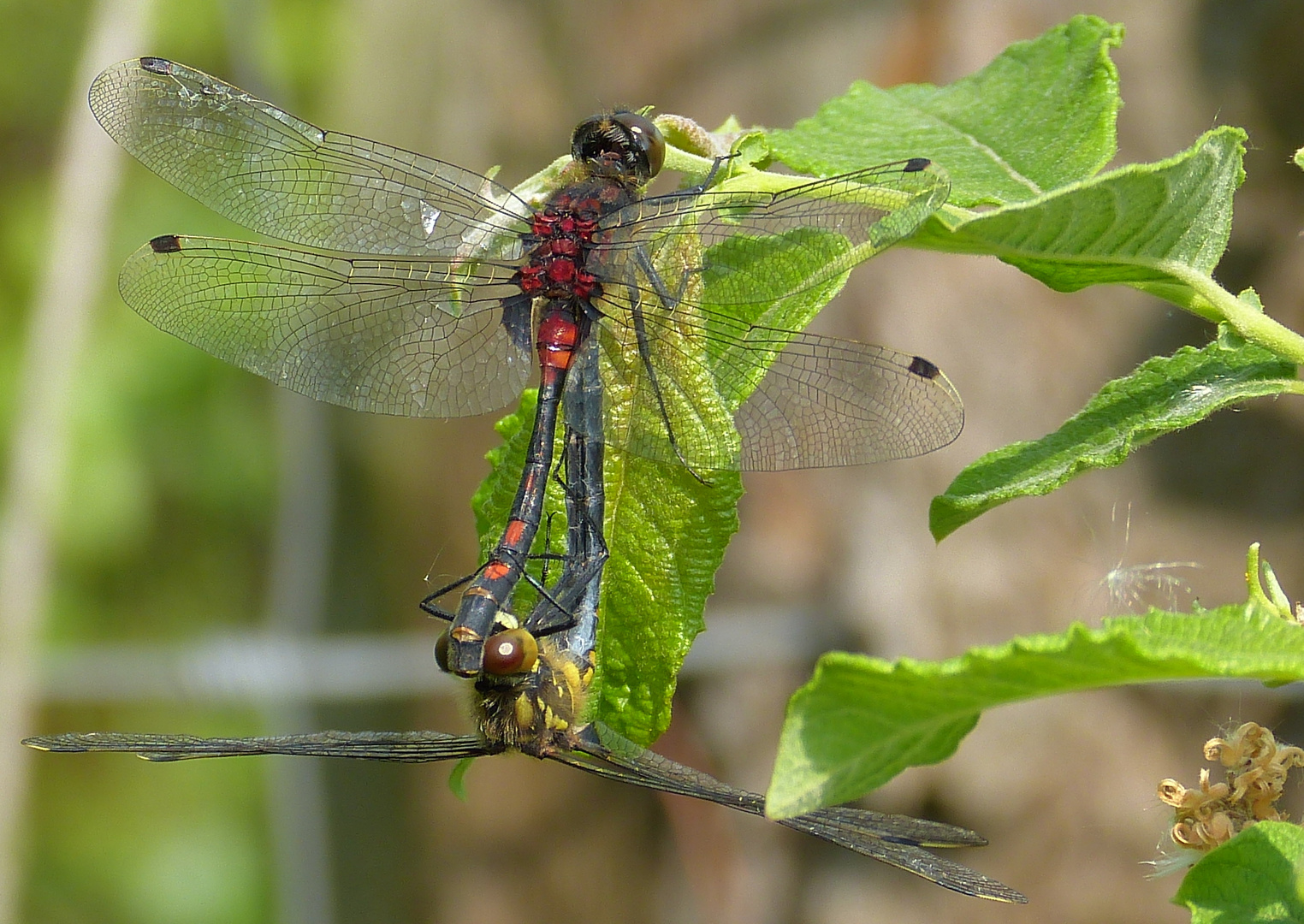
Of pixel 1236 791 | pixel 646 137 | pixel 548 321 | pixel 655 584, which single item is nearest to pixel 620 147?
pixel 646 137

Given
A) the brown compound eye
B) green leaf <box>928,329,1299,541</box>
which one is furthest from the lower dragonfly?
green leaf <box>928,329,1299,541</box>

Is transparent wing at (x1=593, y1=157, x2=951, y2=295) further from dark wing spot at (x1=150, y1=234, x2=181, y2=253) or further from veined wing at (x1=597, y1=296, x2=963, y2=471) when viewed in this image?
dark wing spot at (x1=150, y1=234, x2=181, y2=253)

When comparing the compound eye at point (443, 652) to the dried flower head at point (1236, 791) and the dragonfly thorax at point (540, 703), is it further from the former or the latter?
the dried flower head at point (1236, 791)

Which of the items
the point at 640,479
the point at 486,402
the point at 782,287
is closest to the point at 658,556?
the point at 640,479

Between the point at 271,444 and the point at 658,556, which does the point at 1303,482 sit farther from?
the point at 271,444

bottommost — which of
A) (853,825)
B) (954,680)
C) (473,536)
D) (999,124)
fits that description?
(853,825)

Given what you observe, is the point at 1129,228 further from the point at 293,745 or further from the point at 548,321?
the point at 293,745

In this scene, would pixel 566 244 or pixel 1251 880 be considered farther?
pixel 566 244
